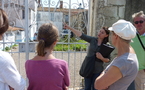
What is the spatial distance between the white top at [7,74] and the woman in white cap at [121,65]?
73 centimetres

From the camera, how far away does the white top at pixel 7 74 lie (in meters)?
1.30

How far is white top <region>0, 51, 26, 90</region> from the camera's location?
4.25ft

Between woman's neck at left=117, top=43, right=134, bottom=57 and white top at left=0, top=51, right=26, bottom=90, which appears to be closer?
white top at left=0, top=51, right=26, bottom=90

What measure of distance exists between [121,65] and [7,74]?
0.94 meters

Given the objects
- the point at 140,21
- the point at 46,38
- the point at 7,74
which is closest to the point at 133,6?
the point at 140,21

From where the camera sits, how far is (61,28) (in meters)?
3.12

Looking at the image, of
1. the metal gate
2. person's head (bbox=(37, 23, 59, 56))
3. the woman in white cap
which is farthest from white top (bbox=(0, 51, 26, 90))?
the metal gate

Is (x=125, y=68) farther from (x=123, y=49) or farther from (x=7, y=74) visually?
(x=7, y=74)

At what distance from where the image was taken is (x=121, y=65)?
1.45 m

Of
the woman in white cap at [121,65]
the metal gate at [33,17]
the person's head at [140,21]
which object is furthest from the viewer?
the metal gate at [33,17]

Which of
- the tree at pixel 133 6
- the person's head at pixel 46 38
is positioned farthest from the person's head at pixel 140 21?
the person's head at pixel 46 38

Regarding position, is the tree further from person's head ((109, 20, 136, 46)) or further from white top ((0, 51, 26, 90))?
white top ((0, 51, 26, 90))

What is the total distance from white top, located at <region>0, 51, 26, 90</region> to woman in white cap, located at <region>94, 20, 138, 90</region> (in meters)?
0.73

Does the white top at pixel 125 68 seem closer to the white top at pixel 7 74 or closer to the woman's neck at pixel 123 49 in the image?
the woman's neck at pixel 123 49
